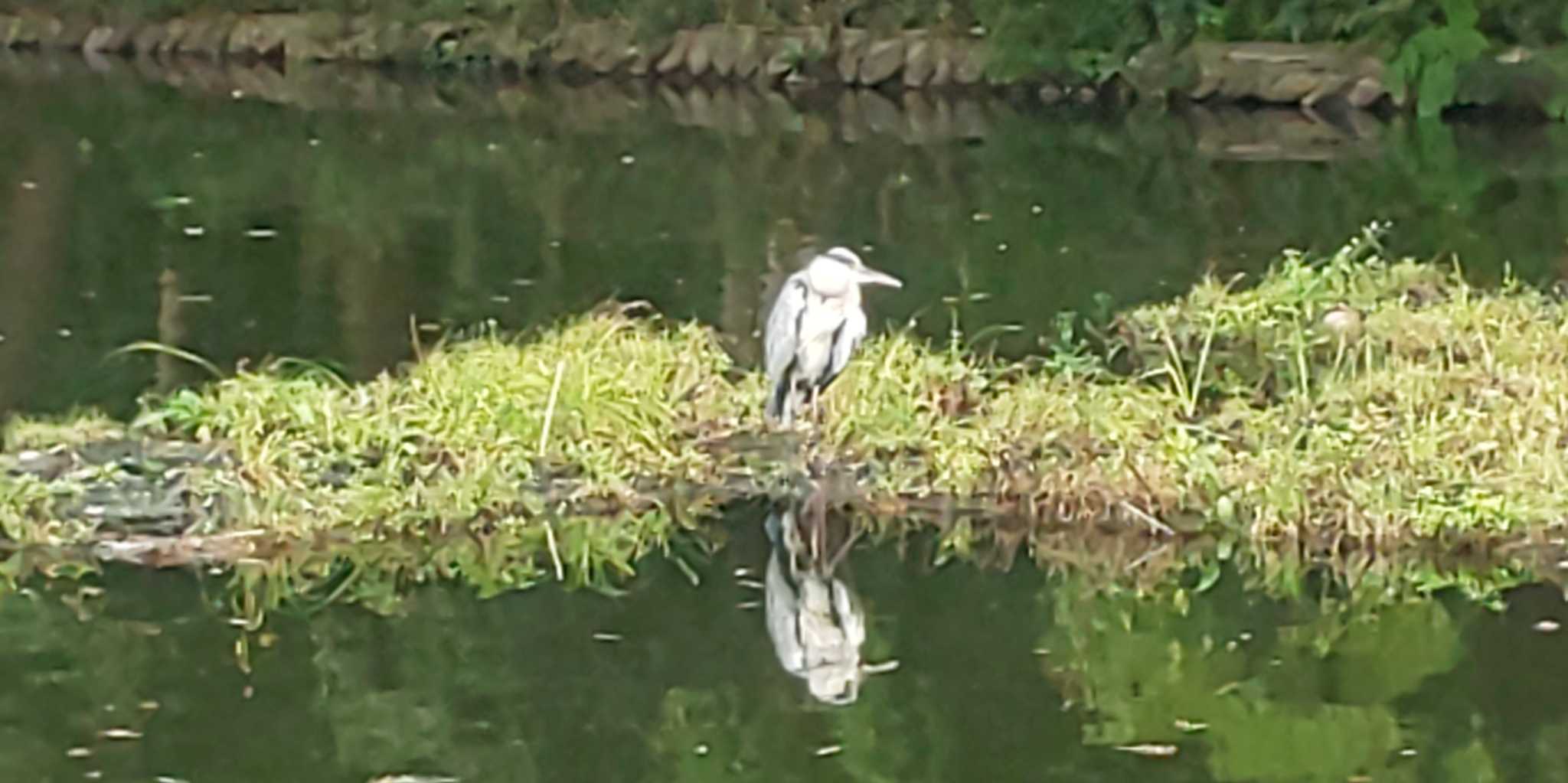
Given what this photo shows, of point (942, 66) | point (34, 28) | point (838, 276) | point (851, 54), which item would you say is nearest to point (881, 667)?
point (838, 276)

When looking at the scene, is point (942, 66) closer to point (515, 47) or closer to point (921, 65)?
point (921, 65)

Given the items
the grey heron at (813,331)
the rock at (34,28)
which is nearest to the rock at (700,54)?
the rock at (34,28)

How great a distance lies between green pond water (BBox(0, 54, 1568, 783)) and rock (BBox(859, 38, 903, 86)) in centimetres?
61

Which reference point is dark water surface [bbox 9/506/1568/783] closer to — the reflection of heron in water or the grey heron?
the reflection of heron in water

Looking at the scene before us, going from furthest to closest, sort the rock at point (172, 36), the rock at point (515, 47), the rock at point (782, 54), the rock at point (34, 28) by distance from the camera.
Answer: the rock at point (34, 28)
the rock at point (172, 36)
the rock at point (515, 47)
the rock at point (782, 54)

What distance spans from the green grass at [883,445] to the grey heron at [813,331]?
180 mm

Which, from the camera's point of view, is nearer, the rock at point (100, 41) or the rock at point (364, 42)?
the rock at point (364, 42)

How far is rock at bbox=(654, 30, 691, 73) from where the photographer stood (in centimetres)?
2428

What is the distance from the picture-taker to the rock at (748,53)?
942 inches

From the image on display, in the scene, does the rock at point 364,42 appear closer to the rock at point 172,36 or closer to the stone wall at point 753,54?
the stone wall at point 753,54

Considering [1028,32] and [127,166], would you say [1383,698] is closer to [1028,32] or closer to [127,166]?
[127,166]

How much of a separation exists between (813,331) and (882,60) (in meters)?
15.3

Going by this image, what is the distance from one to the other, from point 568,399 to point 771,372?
62 cm

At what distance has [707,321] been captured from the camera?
11.8 metres
